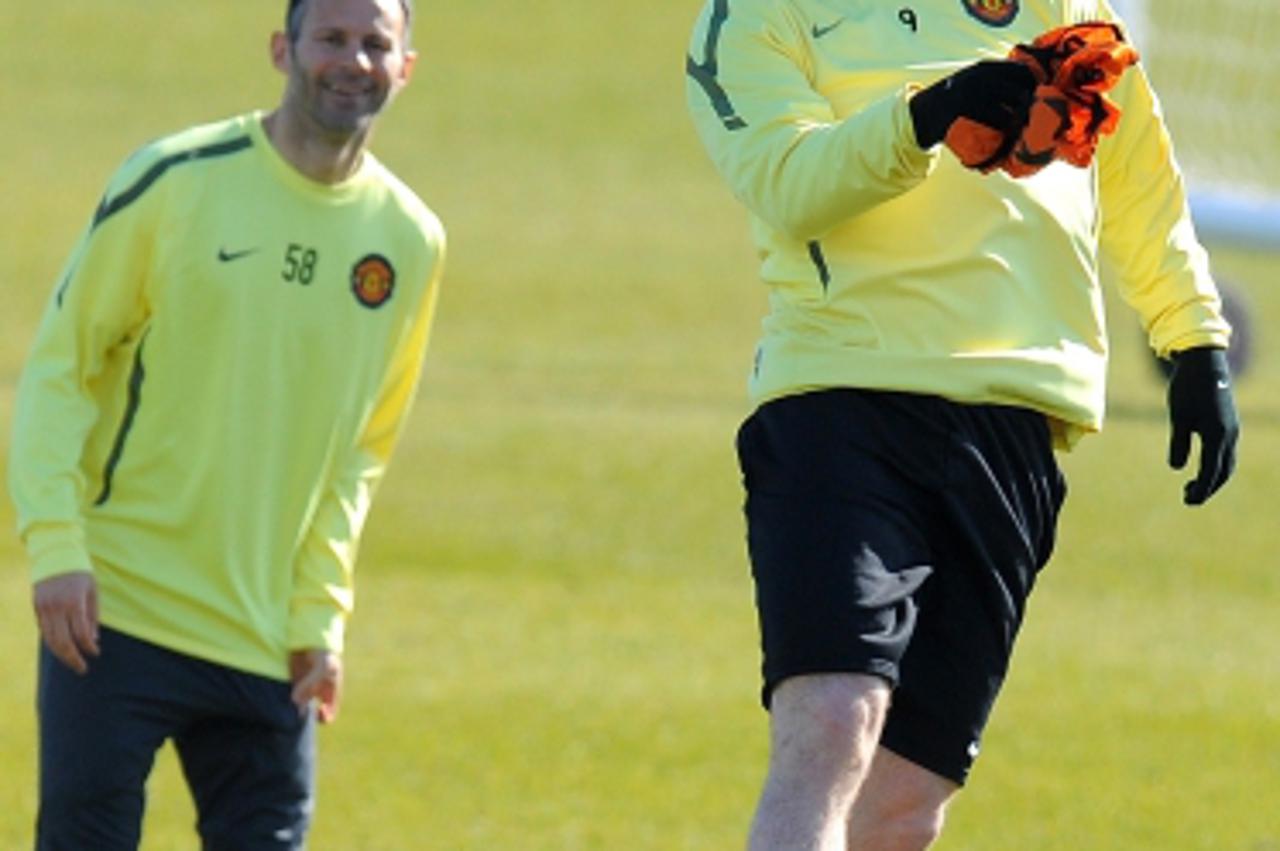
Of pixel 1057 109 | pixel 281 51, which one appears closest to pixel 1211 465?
pixel 1057 109

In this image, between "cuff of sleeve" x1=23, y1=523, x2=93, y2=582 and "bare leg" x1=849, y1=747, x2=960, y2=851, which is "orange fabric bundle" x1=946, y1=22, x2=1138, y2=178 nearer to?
"bare leg" x1=849, y1=747, x2=960, y2=851

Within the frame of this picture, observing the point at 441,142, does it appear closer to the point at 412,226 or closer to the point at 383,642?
the point at 383,642

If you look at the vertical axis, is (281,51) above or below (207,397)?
above

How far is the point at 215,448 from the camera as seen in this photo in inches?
217

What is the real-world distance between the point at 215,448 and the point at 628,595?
20.4ft

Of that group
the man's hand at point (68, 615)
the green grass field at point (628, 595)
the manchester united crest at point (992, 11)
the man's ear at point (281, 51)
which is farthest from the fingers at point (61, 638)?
the green grass field at point (628, 595)

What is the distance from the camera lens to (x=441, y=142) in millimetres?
27453

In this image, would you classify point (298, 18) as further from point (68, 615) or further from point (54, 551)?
point (68, 615)

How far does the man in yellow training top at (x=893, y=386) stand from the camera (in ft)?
15.8

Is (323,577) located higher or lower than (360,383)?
lower

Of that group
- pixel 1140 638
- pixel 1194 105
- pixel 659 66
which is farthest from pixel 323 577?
pixel 659 66

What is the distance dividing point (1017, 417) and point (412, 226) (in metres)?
1.34

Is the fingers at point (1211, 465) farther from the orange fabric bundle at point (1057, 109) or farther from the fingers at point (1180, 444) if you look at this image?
the orange fabric bundle at point (1057, 109)

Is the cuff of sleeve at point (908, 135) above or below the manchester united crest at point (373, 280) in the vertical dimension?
above
